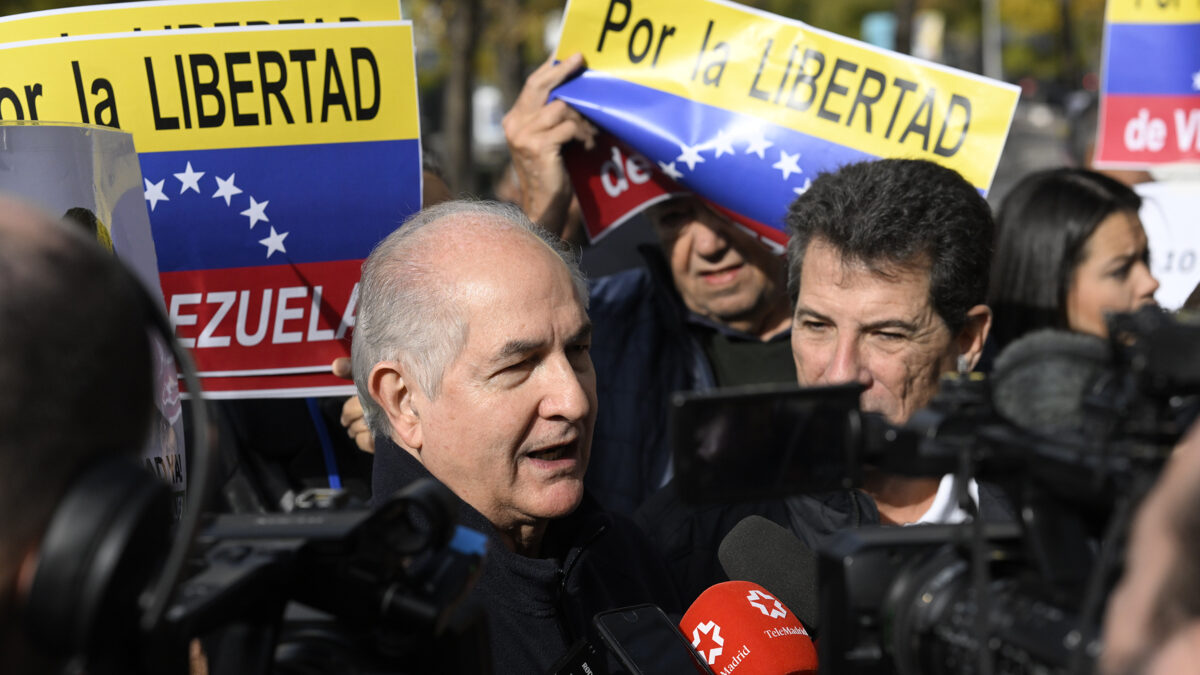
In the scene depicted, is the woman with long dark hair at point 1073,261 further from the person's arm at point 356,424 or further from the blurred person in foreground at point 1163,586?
the blurred person in foreground at point 1163,586

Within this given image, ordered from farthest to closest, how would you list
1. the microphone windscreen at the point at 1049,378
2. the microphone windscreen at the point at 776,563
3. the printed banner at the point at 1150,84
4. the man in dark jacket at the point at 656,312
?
the printed banner at the point at 1150,84
the man in dark jacket at the point at 656,312
the microphone windscreen at the point at 776,563
the microphone windscreen at the point at 1049,378

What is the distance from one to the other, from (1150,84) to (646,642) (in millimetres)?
3374

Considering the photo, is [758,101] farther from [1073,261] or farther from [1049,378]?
[1049,378]

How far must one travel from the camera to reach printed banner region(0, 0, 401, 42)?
2986 millimetres

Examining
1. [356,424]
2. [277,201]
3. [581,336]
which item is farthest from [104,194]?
[356,424]

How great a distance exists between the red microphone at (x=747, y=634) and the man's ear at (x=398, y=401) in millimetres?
638

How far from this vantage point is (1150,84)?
4523 millimetres

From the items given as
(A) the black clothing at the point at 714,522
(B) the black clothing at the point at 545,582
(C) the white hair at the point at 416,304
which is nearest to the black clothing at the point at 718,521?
(A) the black clothing at the point at 714,522

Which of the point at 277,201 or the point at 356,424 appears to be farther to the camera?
the point at 356,424

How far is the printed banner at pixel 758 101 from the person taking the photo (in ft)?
11.5

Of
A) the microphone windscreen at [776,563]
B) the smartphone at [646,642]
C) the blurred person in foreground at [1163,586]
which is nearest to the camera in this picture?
the blurred person in foreground at [1163,586]

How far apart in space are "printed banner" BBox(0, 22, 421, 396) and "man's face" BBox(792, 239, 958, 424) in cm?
110

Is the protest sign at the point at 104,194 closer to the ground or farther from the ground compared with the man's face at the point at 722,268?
farther from the ground

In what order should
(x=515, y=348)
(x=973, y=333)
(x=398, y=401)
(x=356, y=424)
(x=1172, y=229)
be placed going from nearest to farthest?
1. (x=515, y=348)
2. (x=398, y=401)
3. (x=973, y=333)
4. (x=356, y=424)
5. (x=1172, y=229)
